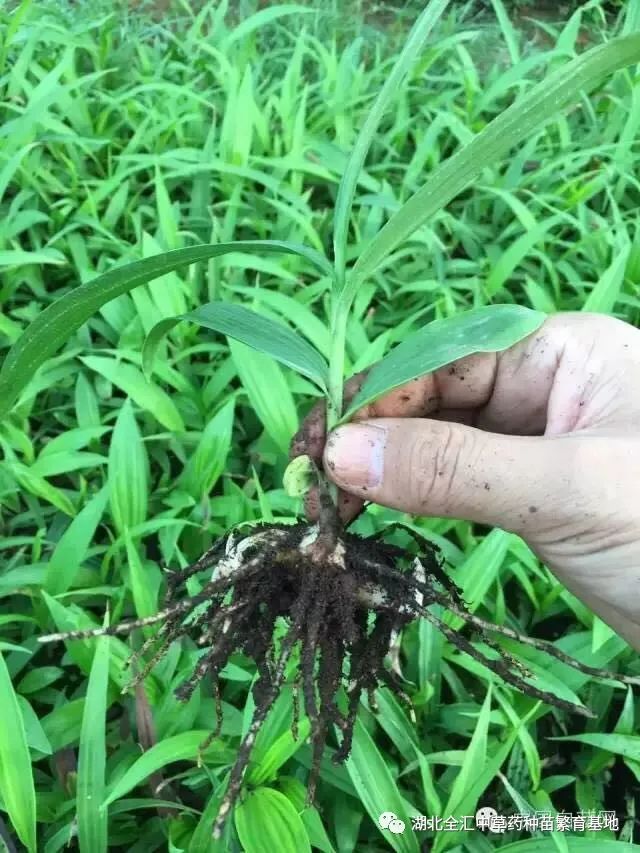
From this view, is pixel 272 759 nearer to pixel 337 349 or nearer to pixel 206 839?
pixel 206 839

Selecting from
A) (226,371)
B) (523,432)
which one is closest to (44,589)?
(226,371)

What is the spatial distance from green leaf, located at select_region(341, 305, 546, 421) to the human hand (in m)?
0.05

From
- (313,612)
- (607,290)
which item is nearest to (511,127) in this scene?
(313,612)

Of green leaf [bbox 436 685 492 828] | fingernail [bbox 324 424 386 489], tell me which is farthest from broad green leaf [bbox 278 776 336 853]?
fingernail [bbox 324 424 386 489]

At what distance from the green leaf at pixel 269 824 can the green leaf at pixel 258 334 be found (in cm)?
50

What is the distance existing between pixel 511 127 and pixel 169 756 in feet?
2.58

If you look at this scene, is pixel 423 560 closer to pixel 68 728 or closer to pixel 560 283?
pixel 68 728

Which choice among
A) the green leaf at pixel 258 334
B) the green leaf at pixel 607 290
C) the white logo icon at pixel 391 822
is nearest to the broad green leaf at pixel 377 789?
the white logo icon at pixel 391 822

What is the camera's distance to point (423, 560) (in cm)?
90

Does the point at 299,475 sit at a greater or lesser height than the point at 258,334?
lesser

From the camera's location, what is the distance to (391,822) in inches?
34.2

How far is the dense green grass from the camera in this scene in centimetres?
91

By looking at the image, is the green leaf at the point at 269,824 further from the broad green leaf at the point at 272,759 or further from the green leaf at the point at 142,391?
the green leaf at the point at 142,391

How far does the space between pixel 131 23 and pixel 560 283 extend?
1.76 metres
